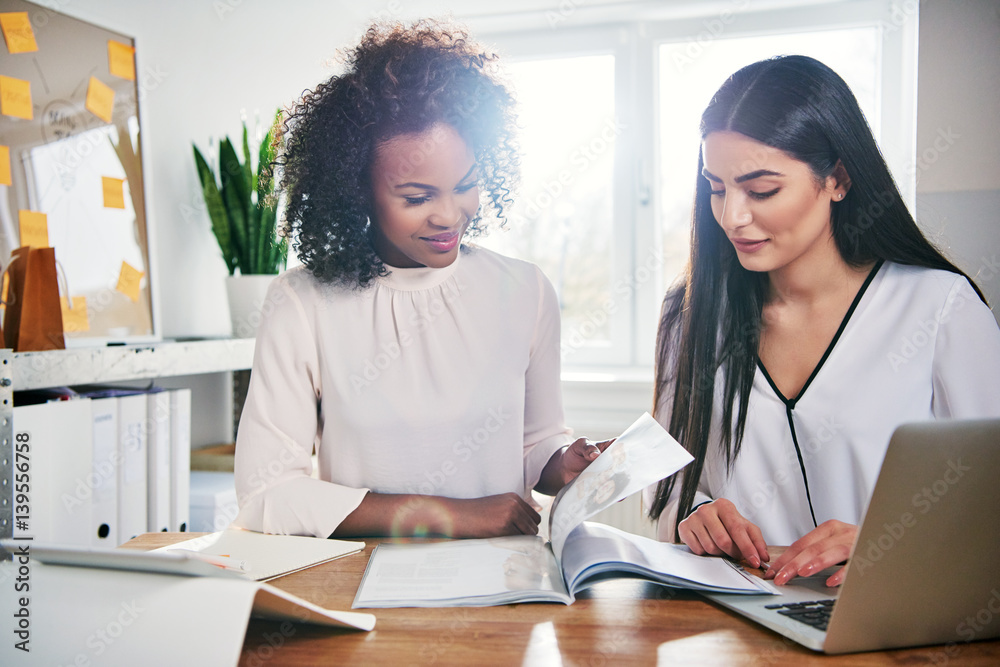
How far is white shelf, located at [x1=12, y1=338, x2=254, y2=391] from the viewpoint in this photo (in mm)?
1511

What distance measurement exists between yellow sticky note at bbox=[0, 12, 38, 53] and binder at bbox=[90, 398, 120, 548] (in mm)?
902

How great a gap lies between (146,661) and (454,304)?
87cm

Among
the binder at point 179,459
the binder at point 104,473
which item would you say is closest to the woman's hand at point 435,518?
the binder at point 104,473

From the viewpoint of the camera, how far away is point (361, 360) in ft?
4.27

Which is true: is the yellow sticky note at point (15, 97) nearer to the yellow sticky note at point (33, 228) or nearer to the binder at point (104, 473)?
the yellow sticky note at point (33, 228)

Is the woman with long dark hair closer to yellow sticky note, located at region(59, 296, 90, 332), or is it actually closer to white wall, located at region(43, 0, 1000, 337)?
white wall, located at region(43, 0, 1000, 337)

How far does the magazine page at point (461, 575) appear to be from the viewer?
0.78 meters

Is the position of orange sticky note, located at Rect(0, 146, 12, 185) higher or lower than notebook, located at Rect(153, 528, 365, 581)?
higher

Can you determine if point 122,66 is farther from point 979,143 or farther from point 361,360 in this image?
point 979,143

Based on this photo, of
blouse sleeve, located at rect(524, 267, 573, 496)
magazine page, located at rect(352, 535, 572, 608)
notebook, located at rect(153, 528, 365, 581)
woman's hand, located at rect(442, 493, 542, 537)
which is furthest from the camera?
blouse sleeve, located at rect(524, 267, 573, 496)

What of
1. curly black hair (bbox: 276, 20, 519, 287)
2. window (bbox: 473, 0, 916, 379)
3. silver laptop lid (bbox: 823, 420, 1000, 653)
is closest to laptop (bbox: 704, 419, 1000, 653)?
silver laptop lid (bbox: 823, 420, 1000, 653)

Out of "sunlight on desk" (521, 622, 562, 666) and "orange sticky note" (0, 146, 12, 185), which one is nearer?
"sunlight on desk" (521, 622, 562, 666)

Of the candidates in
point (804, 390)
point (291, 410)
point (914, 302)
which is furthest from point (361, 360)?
point (914, 302)

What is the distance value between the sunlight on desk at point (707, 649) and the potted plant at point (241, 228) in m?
1.99
